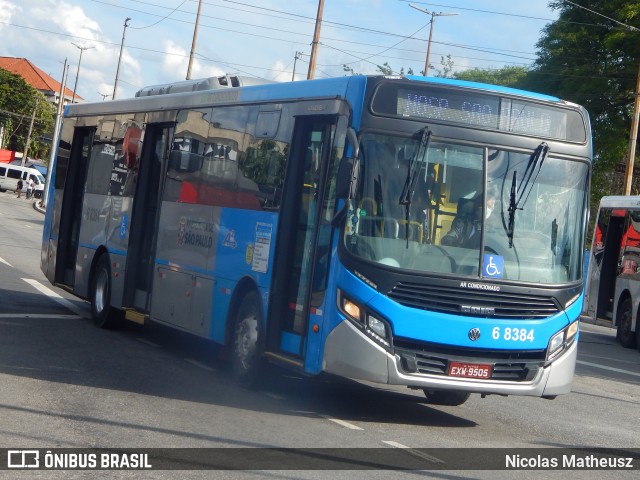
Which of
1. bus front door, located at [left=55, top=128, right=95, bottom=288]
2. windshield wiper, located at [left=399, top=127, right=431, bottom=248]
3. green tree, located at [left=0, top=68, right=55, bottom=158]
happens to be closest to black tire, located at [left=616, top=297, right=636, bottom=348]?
bus front door, located at [left=55, top=128, right=95, bottom=288]

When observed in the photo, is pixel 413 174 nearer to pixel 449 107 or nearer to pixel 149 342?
pixel 449 107

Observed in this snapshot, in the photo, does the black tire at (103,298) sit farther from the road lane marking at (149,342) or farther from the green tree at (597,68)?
the green tree at (597,68)

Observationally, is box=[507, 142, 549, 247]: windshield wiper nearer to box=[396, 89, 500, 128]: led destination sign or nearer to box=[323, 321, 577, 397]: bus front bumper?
box=[396, 89, 500, 128]: led destination sign

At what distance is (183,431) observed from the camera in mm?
9117

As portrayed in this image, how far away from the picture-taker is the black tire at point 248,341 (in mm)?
11664

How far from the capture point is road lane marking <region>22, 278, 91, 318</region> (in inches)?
743

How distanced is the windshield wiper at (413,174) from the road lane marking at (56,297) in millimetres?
9140

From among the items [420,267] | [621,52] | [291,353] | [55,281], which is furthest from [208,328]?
[621,52]

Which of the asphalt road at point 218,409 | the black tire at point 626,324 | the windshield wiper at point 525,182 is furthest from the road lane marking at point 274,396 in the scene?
the black tire at point 626,324

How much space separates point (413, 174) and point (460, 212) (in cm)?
57

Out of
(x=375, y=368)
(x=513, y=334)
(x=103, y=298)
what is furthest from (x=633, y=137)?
(x=375, y=368)

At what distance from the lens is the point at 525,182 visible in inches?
424

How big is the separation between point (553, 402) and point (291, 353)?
12.8 feet

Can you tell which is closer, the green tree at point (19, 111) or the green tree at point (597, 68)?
the green tree at point (597, 68)
